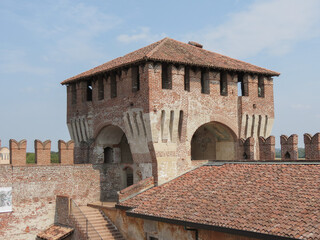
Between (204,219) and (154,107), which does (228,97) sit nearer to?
(154,107)

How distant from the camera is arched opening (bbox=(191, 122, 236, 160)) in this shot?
22672 millimetres

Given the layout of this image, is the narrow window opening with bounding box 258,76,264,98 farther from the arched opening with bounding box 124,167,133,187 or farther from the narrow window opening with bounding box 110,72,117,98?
the arched opening with bounding box 124,167,133,187

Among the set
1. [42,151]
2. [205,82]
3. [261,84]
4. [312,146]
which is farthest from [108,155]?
[312,146]

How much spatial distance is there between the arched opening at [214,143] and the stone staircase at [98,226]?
7241mm

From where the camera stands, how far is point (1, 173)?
18875mm

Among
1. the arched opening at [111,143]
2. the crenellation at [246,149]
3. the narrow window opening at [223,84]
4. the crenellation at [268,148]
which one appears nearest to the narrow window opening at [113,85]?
the arched opening at [111,143]

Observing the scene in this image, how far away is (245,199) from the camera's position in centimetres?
1448

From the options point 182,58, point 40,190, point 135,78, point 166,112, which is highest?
point 182,58

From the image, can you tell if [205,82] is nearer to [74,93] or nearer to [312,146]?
[312,146]

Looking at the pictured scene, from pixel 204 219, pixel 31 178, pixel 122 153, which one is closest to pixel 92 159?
pixel 122 153

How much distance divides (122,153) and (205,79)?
7.00 meters

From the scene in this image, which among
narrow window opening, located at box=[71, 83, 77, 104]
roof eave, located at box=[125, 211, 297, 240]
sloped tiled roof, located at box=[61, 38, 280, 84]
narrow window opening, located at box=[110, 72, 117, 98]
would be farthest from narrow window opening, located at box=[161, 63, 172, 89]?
roof eave, located at box=[125, 211, 297, 240]

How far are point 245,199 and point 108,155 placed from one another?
11407 millimetres

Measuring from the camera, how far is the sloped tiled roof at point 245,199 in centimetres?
1209
